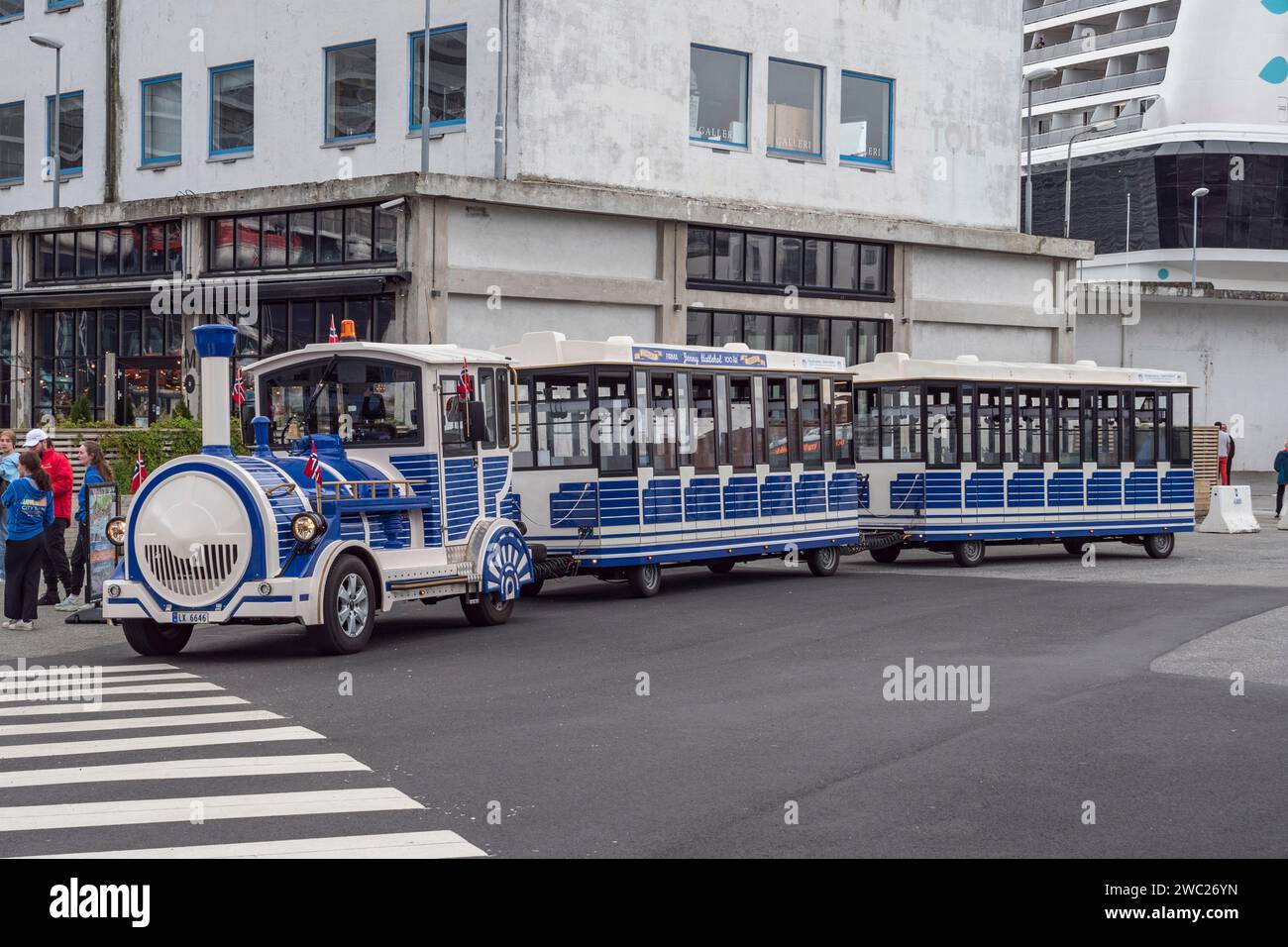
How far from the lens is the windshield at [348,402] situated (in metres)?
16.9

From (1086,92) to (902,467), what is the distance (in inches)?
2878

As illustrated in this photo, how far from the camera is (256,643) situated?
54.9 feet

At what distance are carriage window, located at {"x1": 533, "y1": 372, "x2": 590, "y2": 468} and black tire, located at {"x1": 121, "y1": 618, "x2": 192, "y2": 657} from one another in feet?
21.1

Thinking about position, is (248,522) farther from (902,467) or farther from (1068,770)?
(902,467)

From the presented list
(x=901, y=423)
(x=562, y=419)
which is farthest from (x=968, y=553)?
(x=562, y=419)

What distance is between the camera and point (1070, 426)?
2836 centimetres

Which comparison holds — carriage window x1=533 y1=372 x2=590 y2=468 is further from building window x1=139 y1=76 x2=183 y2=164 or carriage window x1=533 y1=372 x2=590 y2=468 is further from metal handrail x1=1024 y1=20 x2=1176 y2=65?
metal handrail x1=1024 y1=20 x2=1176 y2=65

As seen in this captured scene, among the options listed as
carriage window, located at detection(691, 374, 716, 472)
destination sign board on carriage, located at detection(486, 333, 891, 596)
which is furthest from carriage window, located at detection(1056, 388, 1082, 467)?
carriage window, located at detection(691, 374, 716, 472)

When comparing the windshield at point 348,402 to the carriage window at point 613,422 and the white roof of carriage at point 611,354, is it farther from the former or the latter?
the carriage window at point 613,422

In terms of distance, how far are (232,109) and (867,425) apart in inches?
617

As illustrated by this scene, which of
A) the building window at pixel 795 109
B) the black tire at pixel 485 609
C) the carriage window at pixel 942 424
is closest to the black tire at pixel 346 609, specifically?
the black tire at pixel 485 609

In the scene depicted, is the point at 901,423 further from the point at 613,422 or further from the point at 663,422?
the point at 613,422

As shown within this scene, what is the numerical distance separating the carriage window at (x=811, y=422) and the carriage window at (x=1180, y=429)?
8.26m

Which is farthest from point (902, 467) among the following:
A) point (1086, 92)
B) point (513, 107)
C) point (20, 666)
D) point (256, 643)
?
point (1086, 92)
